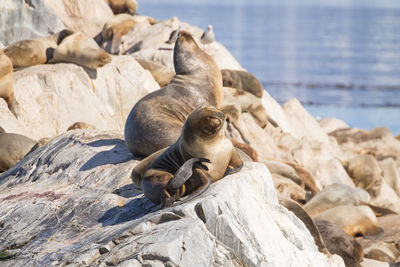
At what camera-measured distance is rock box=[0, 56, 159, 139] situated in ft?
34.7

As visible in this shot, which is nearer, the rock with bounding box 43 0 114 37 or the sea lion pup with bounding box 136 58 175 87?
the sea lion pup with bounding box 136 58 175 87

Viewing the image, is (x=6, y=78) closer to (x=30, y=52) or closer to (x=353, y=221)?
(x=30, y=52)

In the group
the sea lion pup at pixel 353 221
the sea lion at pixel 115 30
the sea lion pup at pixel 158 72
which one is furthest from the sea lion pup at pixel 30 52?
the sea lion pup at pixel 353 221

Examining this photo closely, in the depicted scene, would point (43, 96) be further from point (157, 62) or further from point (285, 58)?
point (285, 58)

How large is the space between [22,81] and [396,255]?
587cm

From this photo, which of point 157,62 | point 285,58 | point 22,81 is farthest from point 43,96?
point 285,58

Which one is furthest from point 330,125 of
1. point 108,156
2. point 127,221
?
point 127,221

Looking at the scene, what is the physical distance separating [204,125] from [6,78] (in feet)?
18.5

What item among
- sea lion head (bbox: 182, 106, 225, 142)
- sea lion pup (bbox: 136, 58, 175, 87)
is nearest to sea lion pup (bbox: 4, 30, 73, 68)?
sea lion pup (bbox: 136, 58, 175, 87)

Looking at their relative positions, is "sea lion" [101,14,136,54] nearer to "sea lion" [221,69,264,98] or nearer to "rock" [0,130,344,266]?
"sea lion" [221,69,264,98]

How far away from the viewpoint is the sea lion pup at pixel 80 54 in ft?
37.0

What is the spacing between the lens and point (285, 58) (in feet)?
144

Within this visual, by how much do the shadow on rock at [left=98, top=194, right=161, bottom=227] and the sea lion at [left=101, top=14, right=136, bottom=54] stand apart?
11.0 meters

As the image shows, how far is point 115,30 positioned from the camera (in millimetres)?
16234
